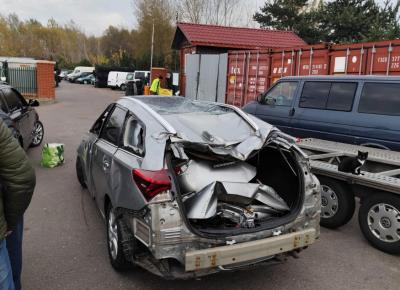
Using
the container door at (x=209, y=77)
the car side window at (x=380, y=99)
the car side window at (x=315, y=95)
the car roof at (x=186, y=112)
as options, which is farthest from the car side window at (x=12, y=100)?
the container door at (x=209, y=77)

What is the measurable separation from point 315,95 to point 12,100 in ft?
20.4

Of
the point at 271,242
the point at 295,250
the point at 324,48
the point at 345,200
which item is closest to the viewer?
the point at 271,242

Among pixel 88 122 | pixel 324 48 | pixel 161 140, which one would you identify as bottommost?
pixel 88 122

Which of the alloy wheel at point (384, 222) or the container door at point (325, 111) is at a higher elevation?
the container door at point (325, 111)

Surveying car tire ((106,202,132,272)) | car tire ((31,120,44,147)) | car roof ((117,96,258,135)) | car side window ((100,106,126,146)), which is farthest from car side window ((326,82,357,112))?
car tire ((31,120,44,147))

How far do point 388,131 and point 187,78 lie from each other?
13831 mm

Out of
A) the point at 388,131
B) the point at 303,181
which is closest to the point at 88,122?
→ the point at 388,131

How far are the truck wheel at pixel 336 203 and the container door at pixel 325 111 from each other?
6.09ft

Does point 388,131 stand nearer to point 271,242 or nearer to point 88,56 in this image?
point 271,242

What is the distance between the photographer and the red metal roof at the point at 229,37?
20188 millimetres

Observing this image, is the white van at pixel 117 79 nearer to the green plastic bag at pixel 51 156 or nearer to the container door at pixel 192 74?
the container door at pixel 192 74

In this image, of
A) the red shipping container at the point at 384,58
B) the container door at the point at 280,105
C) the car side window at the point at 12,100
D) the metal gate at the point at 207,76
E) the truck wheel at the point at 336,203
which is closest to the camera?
the truck wheel at the point at 336,203

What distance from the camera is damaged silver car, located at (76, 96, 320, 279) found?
3.09m

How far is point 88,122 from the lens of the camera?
14617 millimetres
